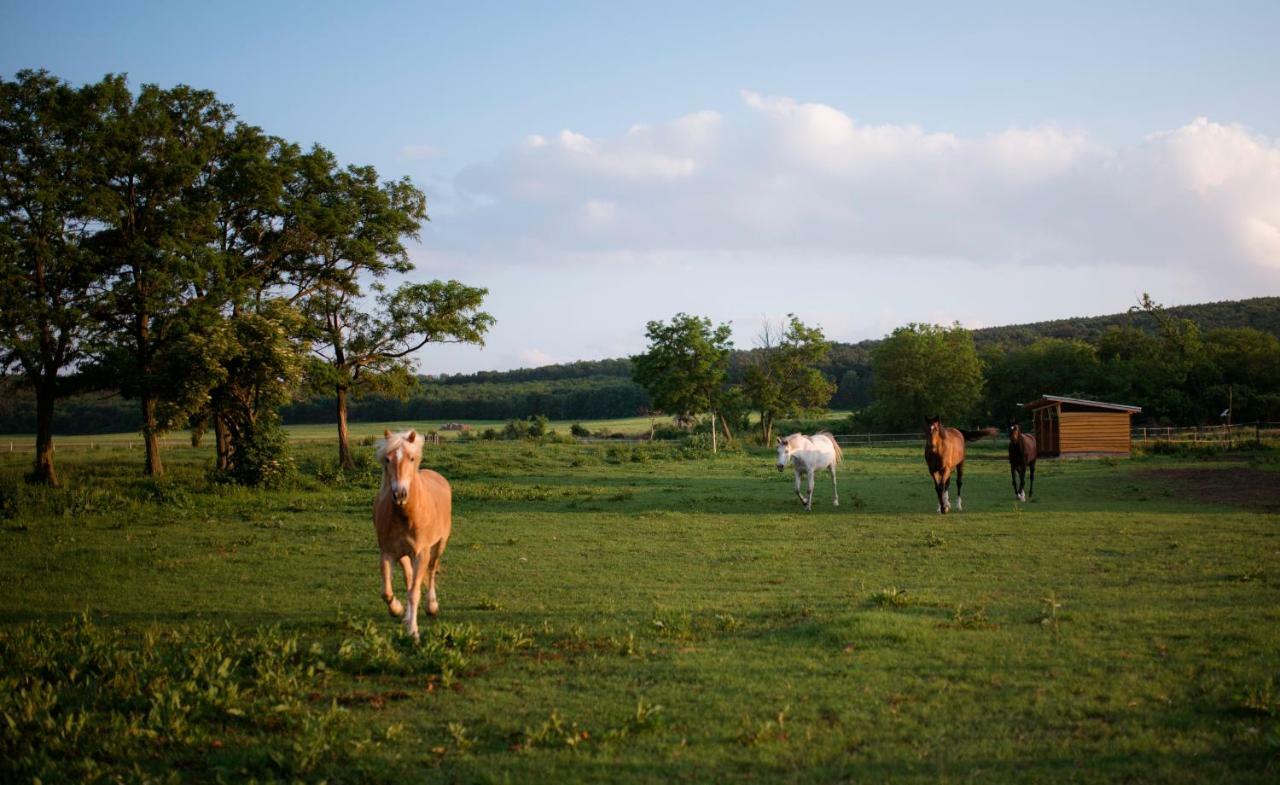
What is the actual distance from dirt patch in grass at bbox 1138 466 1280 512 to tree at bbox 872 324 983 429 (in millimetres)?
37463

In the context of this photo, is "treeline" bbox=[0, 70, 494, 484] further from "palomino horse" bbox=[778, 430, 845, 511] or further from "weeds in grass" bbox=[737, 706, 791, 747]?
"weeds in grass" bbox=[737, 706, 791, 747]

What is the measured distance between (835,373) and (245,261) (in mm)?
85879

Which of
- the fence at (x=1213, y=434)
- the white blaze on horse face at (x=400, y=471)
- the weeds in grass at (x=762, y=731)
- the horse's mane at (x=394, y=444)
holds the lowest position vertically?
the fence at (x=1213, y=434)

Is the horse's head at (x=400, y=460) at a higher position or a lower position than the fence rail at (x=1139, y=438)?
higher

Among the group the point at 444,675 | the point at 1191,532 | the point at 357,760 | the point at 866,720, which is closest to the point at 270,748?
the point at 357,760

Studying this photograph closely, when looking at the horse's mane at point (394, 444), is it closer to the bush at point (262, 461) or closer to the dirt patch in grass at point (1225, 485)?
the bush at point (262, 461)

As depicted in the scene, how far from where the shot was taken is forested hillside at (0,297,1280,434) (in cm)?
6975

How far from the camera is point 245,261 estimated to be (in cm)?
2892

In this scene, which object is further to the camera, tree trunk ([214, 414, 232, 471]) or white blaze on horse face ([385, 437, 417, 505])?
tree trunk ([214, 414, 232, 471])

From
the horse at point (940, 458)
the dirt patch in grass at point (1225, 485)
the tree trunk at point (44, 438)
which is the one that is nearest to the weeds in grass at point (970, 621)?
the horse at point (940, 458)

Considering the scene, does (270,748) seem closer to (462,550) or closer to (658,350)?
(462,550)

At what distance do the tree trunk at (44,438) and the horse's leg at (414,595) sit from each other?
74.2 feet

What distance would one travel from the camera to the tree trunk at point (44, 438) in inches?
941

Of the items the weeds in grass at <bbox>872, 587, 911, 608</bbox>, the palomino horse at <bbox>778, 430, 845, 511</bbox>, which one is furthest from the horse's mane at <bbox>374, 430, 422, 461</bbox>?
the palomino horse at <bbox>778, 430, 845, 511</bbox>
